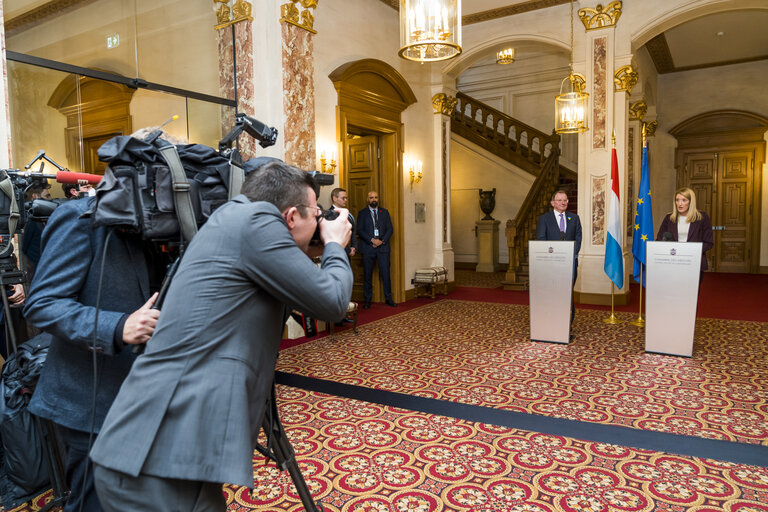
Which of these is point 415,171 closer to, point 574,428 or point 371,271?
point 371,271

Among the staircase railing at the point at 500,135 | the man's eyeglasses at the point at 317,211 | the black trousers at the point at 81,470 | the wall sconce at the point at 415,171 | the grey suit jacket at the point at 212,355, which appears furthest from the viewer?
the staircase railing at the point at 500,135

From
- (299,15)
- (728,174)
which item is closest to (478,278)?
(728,174)

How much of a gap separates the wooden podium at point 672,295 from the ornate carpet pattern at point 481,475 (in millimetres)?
2593

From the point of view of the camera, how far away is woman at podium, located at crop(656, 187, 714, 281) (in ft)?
19.6

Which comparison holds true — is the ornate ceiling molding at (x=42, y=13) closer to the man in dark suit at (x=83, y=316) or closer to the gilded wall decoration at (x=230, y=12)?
the gilded wall decoration at (x=230, y=12)

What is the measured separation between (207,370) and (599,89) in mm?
8748

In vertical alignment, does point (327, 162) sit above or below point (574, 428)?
above

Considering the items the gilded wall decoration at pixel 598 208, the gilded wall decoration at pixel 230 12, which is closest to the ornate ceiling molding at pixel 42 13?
the gilded wall decoration at pixel 230 12

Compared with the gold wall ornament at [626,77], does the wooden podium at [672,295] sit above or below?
below

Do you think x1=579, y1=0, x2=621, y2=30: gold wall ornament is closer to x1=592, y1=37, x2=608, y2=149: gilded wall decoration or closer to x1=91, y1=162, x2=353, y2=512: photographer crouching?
x1=592, y1=37, x2=608, y2=149: gilded wall decoration

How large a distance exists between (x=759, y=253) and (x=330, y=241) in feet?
49.2

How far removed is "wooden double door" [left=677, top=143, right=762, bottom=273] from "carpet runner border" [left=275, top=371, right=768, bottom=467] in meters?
11.8

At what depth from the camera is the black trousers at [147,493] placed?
4.01 feet

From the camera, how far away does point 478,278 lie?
1230 cm
